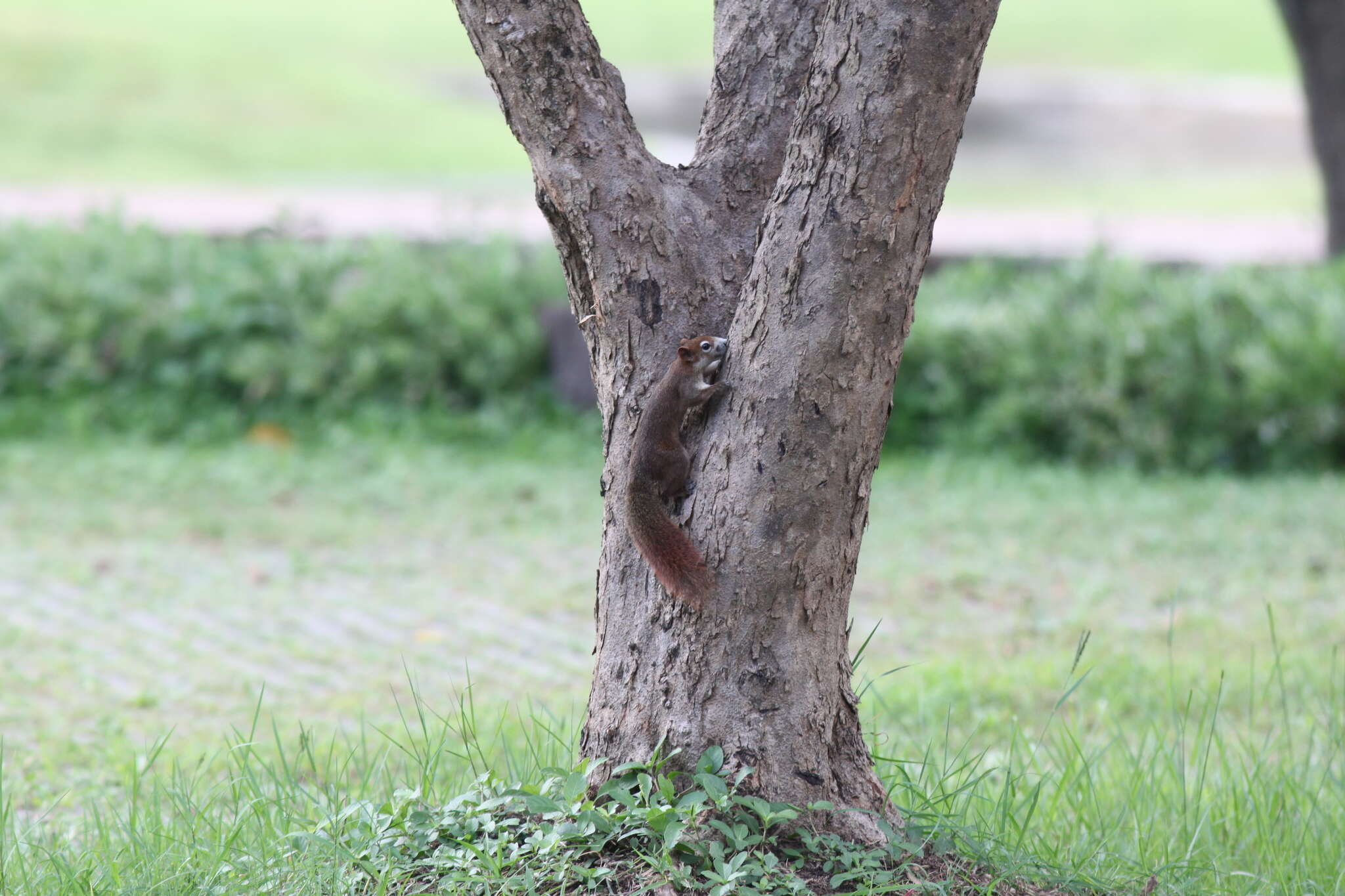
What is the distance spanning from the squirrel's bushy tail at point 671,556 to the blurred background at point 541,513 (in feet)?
2.25

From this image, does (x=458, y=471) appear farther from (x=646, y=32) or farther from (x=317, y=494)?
(x=646, y=32)

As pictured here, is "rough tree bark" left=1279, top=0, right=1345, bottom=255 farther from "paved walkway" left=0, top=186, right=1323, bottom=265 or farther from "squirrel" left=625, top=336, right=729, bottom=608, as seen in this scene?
"squirrel" left=625, top=336, right=729, bottom=608

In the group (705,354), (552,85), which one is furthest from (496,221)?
(705,354)

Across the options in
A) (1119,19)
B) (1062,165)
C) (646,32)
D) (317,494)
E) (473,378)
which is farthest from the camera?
(1119,19)

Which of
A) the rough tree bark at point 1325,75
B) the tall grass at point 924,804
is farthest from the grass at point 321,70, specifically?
the tall grass at point 924,804

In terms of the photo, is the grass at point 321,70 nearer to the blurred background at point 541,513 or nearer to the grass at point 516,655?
the blurred background at point 541,513

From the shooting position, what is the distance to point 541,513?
20.3 ft

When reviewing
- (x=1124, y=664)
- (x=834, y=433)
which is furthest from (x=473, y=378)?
(x=834, y=433)

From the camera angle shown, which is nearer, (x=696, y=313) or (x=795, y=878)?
(x=795, y=878)

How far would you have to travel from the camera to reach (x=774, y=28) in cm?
271

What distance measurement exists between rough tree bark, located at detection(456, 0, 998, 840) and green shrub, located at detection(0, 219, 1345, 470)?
4.78 m

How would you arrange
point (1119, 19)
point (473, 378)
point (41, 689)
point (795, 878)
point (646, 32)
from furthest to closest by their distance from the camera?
1. point (1119, 19)
2. point (646, 32)
3. point (473, 378)
4. point (41, 689)
5. point (795, 878)

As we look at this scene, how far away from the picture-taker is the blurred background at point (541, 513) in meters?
3.70

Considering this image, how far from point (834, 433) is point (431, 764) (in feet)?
4.00
